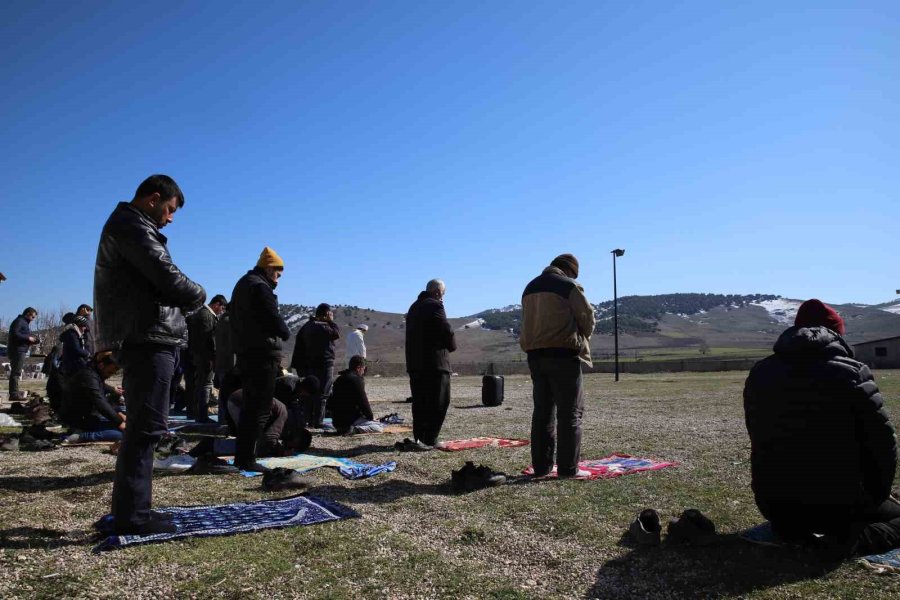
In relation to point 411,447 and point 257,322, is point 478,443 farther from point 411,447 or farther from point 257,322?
point 257,322

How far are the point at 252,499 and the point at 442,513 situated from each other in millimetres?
1440

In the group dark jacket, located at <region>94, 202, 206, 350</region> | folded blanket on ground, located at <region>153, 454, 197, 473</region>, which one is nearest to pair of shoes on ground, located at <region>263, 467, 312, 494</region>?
folded blanket on ground, located at <region>153, 454, 197, 473</region>

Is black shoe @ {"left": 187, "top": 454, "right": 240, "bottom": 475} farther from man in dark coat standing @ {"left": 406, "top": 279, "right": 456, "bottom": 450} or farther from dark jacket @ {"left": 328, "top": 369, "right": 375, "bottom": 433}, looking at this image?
dark jacket @ {"left": 328, "top": 369, "right": 375, "bottom": 433}

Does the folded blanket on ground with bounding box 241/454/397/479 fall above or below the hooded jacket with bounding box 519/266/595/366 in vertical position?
below

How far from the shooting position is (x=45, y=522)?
4.09 meters

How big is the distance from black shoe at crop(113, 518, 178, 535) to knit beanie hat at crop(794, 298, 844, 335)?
12.5 ft

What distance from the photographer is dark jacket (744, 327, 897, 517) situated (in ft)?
10.9

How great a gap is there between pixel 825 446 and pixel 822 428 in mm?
92

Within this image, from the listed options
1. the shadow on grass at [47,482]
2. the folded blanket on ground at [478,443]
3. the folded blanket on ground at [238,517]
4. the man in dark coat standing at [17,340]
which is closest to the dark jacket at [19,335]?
the man in dark coat standing at [17,340]

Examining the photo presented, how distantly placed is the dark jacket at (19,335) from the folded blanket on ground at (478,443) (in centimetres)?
1031

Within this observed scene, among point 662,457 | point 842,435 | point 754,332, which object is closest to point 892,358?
point 662,457

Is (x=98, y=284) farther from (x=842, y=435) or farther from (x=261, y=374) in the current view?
(x=842, y=435)

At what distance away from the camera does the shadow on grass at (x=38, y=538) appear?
3576mm

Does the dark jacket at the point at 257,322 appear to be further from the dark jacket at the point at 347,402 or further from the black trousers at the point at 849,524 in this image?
the black trousers at the point at 849,524
